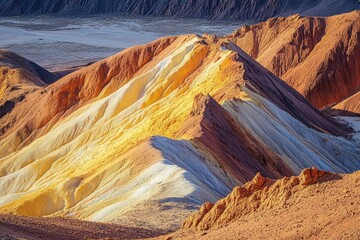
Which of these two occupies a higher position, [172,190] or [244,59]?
[244,59]

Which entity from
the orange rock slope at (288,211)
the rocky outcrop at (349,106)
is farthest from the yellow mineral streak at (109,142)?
the rocky outcrop at (349,106)

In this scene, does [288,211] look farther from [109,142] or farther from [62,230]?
[109,142]

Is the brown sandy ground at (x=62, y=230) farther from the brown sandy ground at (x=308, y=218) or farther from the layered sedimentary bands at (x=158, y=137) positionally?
the brown sandy ground at (x=308, y=218)

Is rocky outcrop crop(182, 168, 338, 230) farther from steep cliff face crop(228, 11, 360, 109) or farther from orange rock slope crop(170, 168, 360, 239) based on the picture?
steep cliff face crop(228, 11, 360, 109)

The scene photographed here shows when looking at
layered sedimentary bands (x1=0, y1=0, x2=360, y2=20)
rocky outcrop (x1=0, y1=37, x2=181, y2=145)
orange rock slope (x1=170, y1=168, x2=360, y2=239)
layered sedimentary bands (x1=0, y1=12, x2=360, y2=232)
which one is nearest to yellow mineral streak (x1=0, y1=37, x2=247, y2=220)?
layered sedimentary bands (x1=0, y1=12, x2=360, y2=232)

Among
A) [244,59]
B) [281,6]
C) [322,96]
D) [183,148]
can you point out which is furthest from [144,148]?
[281,6]

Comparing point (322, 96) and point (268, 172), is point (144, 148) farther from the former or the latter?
point (322, 96)
